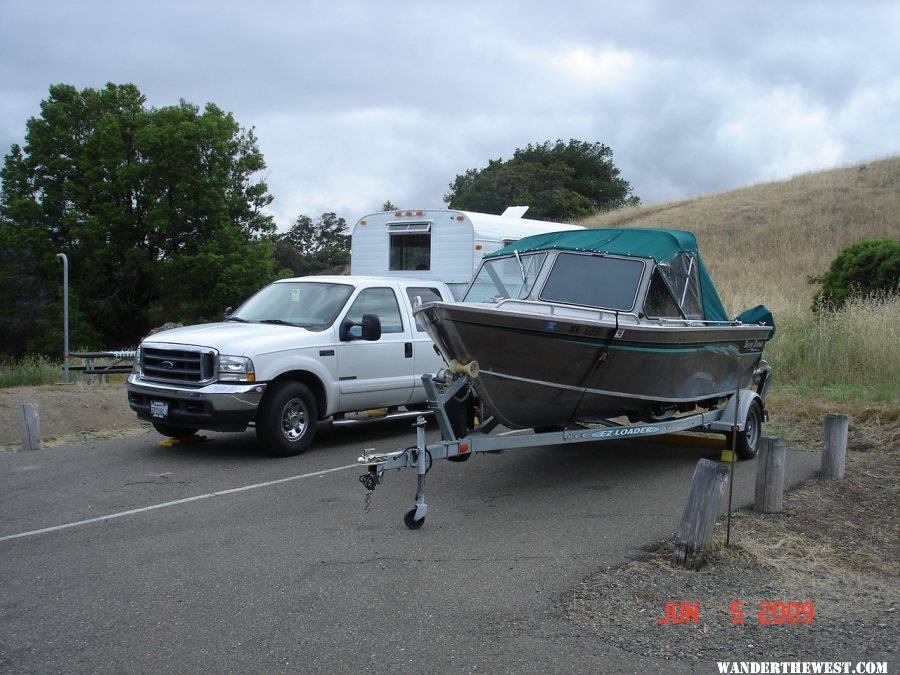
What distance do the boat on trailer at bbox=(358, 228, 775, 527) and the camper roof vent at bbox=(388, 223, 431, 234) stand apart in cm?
460

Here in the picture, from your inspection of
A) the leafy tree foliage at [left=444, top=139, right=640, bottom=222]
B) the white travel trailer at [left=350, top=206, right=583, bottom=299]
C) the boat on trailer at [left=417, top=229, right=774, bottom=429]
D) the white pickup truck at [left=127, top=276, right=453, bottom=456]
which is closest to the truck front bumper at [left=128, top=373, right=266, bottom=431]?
the white pickup truck at [left=127, top=276, right=453, bottom=456]

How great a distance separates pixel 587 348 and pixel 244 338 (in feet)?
13.2

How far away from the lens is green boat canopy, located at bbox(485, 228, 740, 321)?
8.60m

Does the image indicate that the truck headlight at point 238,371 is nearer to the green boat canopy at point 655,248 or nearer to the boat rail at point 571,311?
the boat rail at point 571,311

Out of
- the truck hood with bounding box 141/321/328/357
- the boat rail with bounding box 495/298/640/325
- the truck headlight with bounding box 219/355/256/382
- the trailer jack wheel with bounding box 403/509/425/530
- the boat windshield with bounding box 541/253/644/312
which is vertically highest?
the boat windshield with bounding box 541/253/644/312

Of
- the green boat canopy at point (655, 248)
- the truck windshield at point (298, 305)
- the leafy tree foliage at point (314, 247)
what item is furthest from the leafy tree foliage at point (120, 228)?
the green boat canopy at point (655, 248)

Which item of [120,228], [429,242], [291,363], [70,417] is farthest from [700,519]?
[120,228]

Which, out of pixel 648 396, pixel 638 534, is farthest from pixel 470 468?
pixel 638 534

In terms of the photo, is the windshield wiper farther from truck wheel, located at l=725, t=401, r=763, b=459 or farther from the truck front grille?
truck wheel, located at l=725, t=401, r=763, b=459

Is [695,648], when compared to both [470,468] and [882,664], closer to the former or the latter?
[882,664]

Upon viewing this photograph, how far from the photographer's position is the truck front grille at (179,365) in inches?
357

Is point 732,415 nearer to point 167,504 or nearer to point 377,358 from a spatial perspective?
point 377,358

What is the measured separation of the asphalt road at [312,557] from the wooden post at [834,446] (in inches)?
15.3

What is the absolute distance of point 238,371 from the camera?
9008 mm
